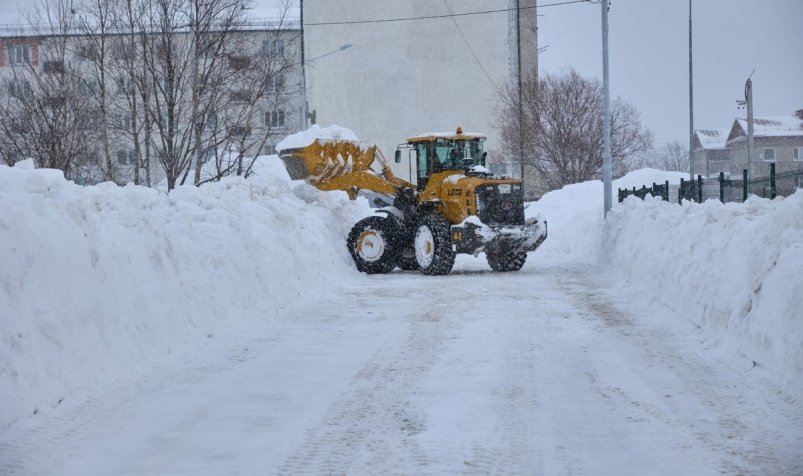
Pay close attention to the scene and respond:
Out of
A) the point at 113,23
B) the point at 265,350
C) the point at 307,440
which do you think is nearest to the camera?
the point at 307,440

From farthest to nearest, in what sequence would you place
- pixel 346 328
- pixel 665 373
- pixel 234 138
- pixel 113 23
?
1. pixel 234 138
2. pixel 113 23
3. pixel 346 328
4. pixel 665 373

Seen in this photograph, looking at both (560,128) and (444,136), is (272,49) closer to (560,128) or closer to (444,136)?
(444,136)

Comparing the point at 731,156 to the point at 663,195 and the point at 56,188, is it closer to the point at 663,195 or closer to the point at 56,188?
the point at 663,195

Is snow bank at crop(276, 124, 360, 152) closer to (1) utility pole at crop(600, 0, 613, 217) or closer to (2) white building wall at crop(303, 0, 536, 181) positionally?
(1) utility pole at crop(600, 0, 613, 217)

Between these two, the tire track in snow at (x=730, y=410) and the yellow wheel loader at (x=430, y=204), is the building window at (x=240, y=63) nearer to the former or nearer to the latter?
the yellow wheel loader at (x=430, y=204)

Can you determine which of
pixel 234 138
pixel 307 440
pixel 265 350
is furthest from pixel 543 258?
pixel 307 440

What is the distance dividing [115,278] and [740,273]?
634 centimetres

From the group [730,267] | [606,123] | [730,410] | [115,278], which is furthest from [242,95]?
[730,410]

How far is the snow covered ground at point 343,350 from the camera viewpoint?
20.5 ft

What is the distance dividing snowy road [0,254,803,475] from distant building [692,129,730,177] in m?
90.7

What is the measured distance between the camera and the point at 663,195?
2517cm

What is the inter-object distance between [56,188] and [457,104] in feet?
164

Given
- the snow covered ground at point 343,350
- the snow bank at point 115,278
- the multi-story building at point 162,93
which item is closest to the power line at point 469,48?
the multi-story building at point 162,93

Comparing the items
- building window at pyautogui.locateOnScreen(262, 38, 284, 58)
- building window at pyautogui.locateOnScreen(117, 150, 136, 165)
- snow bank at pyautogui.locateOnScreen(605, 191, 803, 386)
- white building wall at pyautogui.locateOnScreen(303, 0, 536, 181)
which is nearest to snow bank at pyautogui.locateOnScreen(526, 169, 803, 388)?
snow bank at pyautogui.locateOnScreen(605, 191, 803, 386)
